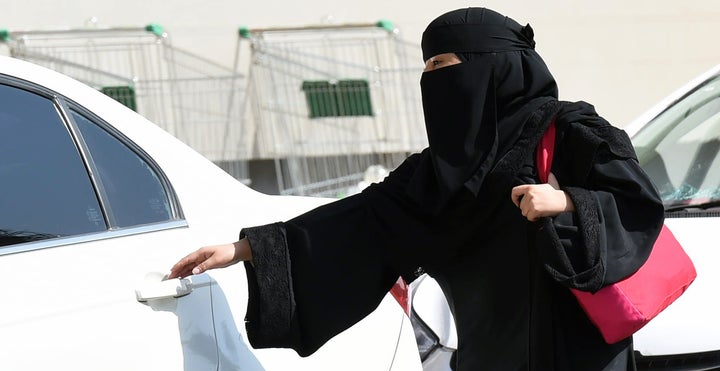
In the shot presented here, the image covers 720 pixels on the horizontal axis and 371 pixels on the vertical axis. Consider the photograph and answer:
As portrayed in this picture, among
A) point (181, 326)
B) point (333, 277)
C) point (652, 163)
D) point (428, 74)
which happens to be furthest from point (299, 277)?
point (652, 163)

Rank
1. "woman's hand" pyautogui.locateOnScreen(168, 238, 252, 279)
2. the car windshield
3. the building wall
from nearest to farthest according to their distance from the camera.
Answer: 1. "woman's hand" pyautogui.locateOnScreen(168, 238, 252, 279)
2. the car windshield
3. the building wall

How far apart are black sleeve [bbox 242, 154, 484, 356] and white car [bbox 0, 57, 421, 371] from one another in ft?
0.43

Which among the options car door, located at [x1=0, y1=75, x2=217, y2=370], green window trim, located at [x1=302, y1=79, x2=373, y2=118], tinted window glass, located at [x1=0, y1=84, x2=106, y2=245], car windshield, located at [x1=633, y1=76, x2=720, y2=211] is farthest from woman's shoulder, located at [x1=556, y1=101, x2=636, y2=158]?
green window trim, located at [x1=302, y1=79, x2=373, y2=118]

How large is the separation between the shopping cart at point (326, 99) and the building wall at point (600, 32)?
13.7 inches

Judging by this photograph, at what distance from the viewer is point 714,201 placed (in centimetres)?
369

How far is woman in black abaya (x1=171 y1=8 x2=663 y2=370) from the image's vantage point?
7.71ft

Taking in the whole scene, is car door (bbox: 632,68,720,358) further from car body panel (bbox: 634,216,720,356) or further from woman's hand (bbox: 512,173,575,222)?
woman's hand (bbox: 512,173,575,222)

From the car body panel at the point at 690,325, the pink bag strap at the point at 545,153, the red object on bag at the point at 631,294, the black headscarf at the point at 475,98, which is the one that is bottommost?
the car body panel at the point at 690,325

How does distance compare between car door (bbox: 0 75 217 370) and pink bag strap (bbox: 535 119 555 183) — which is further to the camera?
pink bag strap (bbox: 535 119 555 183)

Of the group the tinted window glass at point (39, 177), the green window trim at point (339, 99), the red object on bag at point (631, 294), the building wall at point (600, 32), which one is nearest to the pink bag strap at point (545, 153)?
the red object on bag at point (631, 294)

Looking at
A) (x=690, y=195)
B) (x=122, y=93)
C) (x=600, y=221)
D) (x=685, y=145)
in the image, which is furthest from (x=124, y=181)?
(x=122, y=93)

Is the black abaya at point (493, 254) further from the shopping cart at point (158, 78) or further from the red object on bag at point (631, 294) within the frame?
the shopping cart at point (158, 78)

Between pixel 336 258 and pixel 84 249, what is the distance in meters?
0.57

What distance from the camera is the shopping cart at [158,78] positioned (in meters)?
7.79
